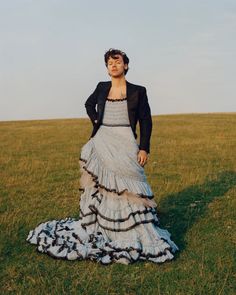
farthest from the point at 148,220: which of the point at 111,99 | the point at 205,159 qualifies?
the point at 205,159

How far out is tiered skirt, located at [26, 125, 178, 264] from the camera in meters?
8.70

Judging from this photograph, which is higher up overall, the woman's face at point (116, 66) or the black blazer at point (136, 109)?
the woman's face at point (116, 66)

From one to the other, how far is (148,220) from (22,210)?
14.7 feet

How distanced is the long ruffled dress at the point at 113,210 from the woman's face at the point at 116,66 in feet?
1.56

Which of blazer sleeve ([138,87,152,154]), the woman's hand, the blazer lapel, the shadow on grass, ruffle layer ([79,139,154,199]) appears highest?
the blazer lapel

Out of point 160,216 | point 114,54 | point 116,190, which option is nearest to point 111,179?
point 116,190

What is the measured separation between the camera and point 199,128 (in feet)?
121

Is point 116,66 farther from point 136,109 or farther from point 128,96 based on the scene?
point 136,109

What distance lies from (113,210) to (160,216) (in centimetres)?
304

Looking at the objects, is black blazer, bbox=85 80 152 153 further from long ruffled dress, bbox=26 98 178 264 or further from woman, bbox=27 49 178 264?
long ruffled dress, bbox=26 98 178 264

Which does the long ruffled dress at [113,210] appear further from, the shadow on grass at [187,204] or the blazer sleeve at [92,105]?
the shadow on grass at [187,204]

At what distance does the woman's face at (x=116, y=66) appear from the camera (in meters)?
9.11

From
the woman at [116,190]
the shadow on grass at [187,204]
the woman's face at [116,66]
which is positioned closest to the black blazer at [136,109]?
the woman at [116,190]

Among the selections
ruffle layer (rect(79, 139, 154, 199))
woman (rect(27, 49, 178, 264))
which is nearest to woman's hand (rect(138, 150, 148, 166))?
woman (rect(27, 49, 178, 264))
